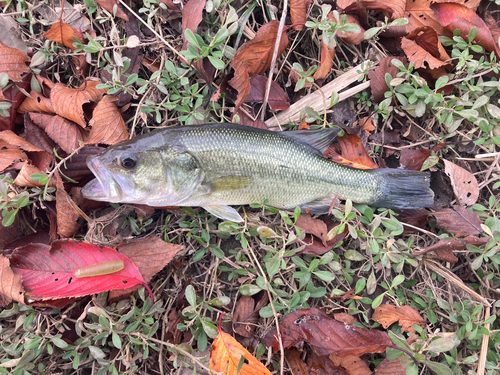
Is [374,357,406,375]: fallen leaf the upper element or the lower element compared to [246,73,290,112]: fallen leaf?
lower

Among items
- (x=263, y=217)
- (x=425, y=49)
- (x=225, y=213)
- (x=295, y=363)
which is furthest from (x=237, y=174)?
(x=425, y=49)

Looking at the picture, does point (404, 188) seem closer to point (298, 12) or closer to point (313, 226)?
point (313, 226)

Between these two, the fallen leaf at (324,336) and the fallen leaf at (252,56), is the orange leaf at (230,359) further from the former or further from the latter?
the fallen leaf at (252,56)

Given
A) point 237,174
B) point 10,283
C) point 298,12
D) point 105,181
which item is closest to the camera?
point 10,283

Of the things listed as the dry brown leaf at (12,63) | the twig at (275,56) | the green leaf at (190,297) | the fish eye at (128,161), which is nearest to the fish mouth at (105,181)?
the fish eye at (128,161)

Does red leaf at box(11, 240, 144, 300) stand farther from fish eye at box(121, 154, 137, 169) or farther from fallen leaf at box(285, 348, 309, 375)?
fallen leaf at box(285, 348, 309, 375)

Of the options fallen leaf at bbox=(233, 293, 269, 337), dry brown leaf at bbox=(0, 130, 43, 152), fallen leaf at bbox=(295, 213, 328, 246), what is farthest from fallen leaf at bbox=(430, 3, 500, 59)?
dry brown leaf at bbox=(0, 130, 43, 152)
